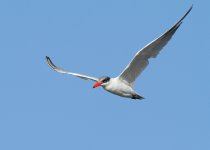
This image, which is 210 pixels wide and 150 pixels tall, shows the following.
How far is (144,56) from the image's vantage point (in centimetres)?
2444

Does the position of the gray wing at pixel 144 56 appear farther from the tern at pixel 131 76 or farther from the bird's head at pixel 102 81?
the bird's head at pixel 102 81

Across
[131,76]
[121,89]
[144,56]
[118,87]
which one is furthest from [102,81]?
[144,56]

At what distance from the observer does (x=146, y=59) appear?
24609 mm

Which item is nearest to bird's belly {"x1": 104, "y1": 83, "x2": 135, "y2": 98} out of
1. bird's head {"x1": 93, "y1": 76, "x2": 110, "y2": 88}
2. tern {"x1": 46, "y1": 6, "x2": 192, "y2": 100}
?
tern {"x1": 46, "y1": 6, "x2": 192, "y2": 100}

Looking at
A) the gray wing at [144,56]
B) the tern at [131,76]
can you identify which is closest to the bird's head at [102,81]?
the tern at [131,76]

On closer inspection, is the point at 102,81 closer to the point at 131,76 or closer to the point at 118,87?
the point at 118,87

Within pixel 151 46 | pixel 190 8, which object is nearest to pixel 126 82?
pixel 151 46

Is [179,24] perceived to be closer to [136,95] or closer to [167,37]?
[167,37]

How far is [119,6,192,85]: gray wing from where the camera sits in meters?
23.4

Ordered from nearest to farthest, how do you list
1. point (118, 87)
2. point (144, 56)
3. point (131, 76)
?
point (144, 56), point (118, 87), point (131, 76)

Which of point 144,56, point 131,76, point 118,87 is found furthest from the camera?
point 131,76

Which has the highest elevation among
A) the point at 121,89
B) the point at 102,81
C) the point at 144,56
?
the point at 102,81

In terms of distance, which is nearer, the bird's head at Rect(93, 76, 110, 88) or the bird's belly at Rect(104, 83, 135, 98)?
the bird's belly at Rect(104, 83, 135, 98)

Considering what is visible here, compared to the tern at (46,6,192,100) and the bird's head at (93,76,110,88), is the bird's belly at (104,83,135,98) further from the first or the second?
the bird's head at (93,76,110,88)
